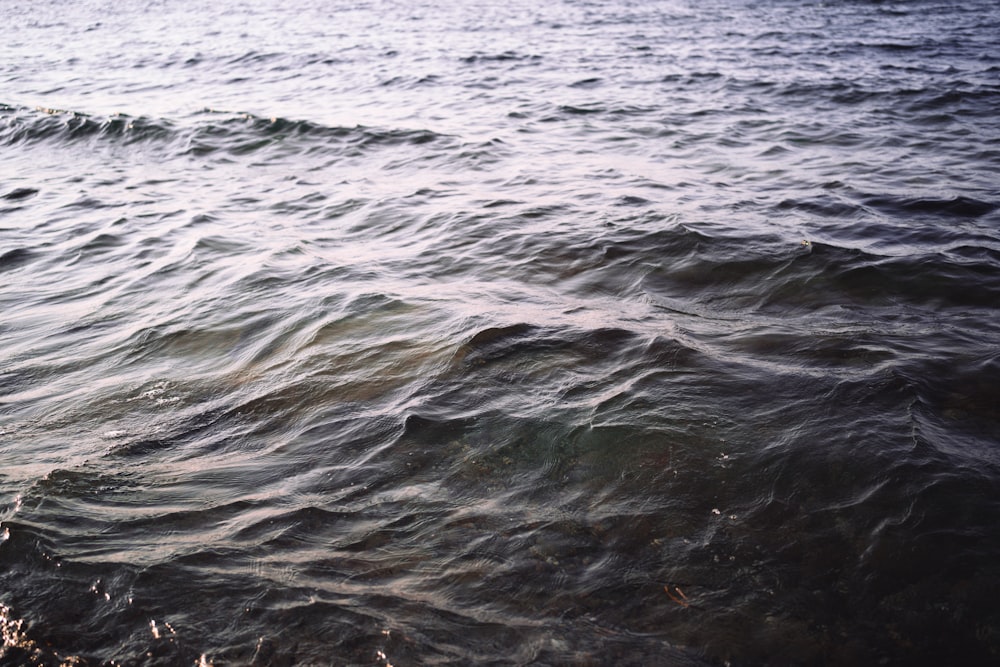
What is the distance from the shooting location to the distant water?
8.83ft

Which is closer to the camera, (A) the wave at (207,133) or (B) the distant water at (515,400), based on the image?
(B) the distant water at (515,400)

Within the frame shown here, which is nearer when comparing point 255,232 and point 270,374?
point 270,374

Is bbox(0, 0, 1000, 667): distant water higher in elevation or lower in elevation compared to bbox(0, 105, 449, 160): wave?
lower

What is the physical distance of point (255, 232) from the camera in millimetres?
7680

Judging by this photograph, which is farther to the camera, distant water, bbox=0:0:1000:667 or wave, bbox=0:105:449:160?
wave, bbox=0:105:449:160

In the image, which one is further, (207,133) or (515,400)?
(207,133)

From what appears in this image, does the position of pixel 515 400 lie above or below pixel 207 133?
below

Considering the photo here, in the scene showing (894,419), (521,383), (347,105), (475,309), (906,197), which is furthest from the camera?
(347,105)

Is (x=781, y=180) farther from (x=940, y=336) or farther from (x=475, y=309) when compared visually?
(x=475, y=309)

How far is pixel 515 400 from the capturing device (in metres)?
4.06

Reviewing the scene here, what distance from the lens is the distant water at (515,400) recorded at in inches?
106

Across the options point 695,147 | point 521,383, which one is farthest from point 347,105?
point 521,383

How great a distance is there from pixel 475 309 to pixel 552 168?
465 centimetres

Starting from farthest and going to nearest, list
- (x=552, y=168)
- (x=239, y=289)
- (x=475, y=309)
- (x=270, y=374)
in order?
(x=552, y=168) < (x=239, y=289) < (x=475, y=309) < (x=270, y=374)
